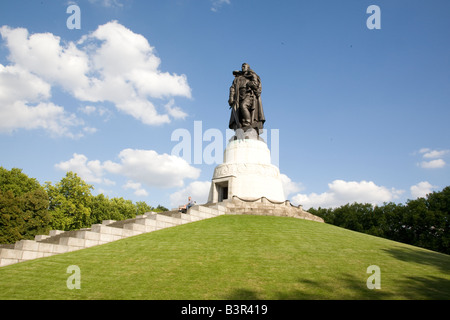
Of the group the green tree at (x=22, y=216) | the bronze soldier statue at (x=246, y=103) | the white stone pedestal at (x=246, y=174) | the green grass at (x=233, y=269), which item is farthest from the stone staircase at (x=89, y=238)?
the green tree at (x=22, y=216)

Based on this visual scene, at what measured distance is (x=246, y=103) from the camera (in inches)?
1286

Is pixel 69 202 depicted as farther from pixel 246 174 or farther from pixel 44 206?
pixel 246 174

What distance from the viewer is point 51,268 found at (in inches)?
542

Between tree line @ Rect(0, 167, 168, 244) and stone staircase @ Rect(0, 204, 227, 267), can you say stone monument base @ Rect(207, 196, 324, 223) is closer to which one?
stone staircase @ Rect(0, 204, 227, 267)

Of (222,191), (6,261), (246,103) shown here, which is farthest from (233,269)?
(246,103)

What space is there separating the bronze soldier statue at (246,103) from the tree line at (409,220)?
25215mm

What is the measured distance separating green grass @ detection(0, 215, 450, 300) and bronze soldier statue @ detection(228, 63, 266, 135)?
15811 mm

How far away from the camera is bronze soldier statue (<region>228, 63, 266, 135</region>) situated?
32688 millimetres

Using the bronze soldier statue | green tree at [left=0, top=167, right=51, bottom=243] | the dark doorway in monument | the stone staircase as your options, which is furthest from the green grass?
green tree at [left=0, top=167, right=51, bottom=243]

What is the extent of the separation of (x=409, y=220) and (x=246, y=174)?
28.1 metres
